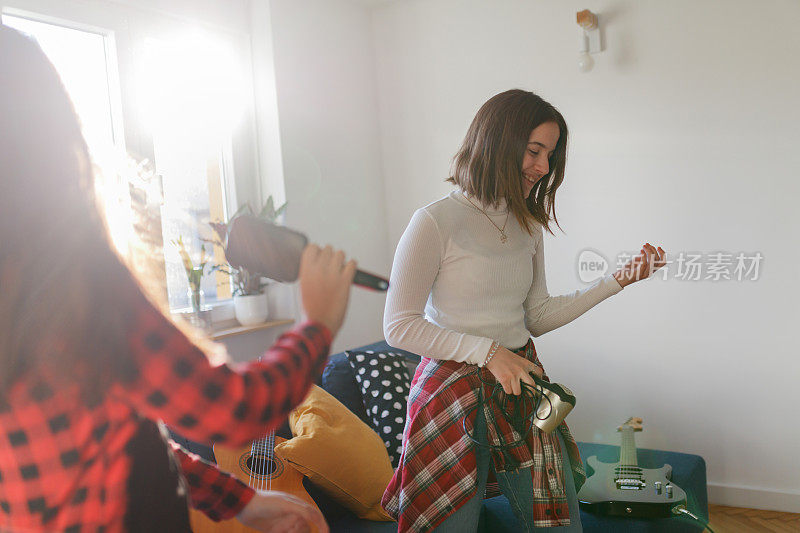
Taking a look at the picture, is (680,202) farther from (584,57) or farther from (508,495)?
(508,495)

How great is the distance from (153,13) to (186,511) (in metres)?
2.51

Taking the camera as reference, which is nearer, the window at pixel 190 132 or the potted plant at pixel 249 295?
the window at pixel 190 132

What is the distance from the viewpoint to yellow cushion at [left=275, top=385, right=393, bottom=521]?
1.81 m

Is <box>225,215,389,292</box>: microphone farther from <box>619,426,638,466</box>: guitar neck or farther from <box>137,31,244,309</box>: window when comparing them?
<box>137,31,244,309</box>: window

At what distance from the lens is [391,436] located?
2277 millimetres

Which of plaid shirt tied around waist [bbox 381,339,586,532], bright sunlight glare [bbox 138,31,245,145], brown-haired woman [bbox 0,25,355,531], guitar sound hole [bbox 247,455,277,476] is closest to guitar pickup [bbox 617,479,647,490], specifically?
plaid shirt tied around waist [bbox 381,339,586,532]

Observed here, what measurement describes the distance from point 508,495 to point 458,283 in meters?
0.47

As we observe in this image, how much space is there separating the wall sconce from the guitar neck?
1.55 meters

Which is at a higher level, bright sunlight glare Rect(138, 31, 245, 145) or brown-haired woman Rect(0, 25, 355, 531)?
bright sunlight glare Rect(138, 31, 245, 145)

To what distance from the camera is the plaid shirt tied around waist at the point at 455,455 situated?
4.38 feet

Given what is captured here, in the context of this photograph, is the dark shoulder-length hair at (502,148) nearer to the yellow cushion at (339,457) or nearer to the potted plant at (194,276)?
the yellow cushion at (339,457)

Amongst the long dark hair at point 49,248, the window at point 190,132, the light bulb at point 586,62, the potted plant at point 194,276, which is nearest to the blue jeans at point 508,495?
the long dark hair at point 49,248

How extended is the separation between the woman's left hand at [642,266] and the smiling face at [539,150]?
0.31 m

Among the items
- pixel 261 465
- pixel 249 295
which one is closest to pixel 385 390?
pixel 261 465
